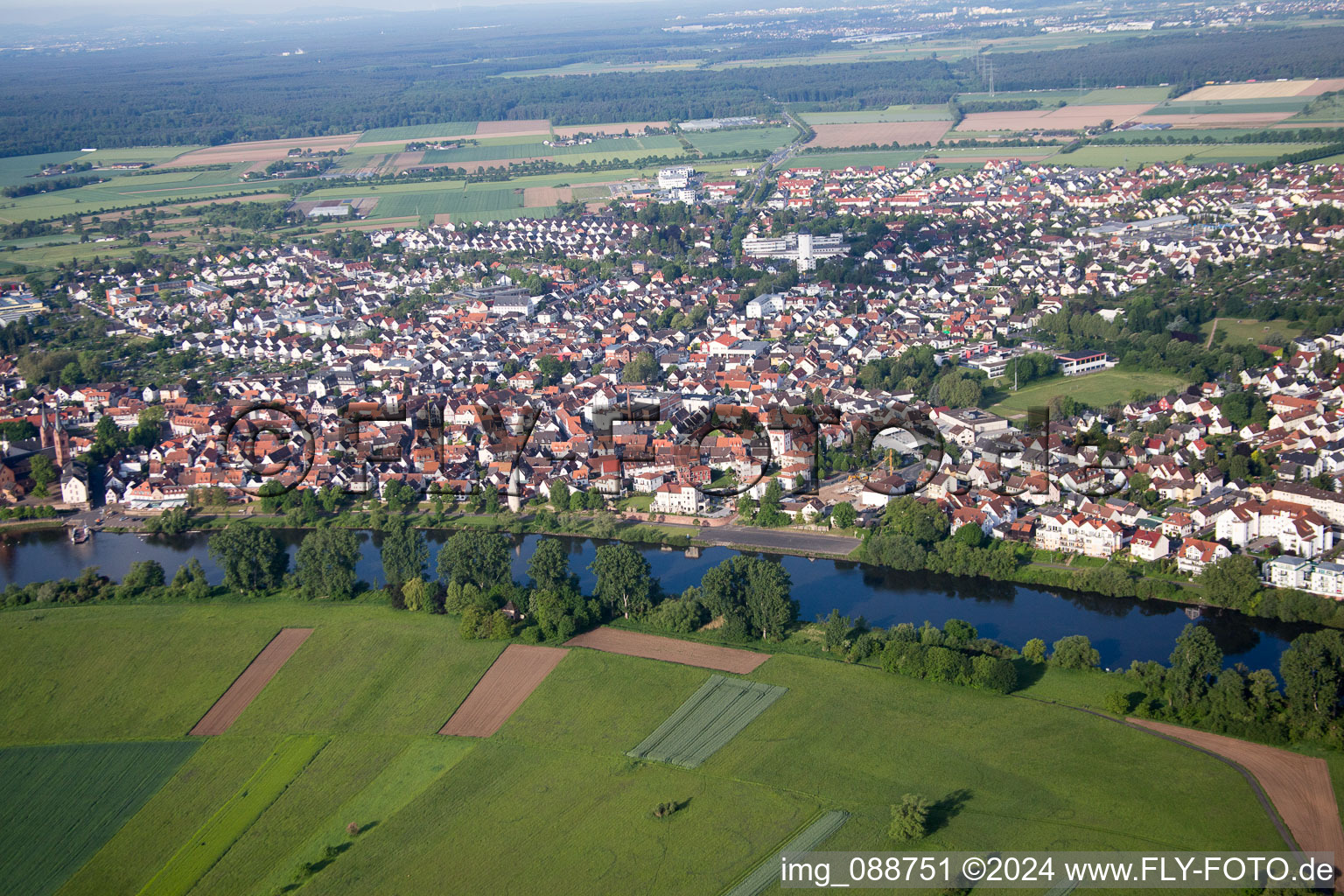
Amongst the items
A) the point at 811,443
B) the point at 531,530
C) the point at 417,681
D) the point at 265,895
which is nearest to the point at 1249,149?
the point at 811,443

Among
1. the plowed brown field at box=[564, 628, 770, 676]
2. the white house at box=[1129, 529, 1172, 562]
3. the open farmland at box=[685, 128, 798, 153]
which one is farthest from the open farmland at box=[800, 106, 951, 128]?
the plowed brown field at box=[564, 628, 770, 676]

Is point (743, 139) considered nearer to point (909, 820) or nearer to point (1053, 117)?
point (1053, 117)

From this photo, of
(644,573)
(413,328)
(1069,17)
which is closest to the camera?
(644,573)

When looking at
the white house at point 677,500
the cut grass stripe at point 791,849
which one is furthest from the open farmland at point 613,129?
the cut grass stripe at point 791,849

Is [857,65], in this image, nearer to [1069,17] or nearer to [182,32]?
[1069,17]

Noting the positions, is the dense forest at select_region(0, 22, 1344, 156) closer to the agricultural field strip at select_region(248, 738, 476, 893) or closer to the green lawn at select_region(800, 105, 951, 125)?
the green lawn at select_region(800, 105, 951, 125)

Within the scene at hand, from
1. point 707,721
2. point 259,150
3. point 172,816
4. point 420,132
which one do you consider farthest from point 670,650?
point 420,132
